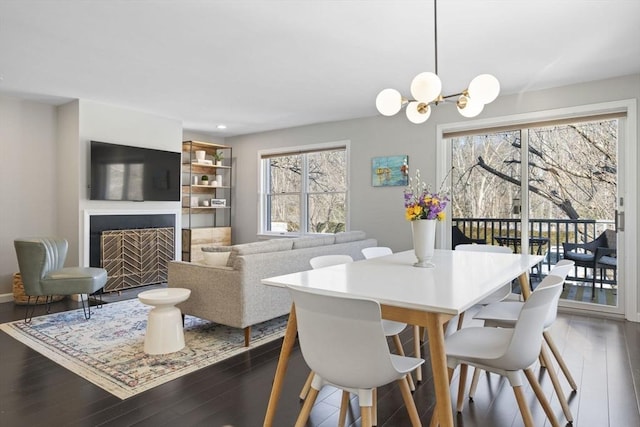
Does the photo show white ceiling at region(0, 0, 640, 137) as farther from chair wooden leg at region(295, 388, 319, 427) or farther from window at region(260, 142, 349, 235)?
chair wooden leg at region(295, 388, 319, 427)

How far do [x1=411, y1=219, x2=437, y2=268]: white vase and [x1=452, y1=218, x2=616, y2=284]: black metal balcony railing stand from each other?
9.25 feet

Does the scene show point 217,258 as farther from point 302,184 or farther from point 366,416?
point 302,184

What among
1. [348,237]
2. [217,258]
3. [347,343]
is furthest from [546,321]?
[348,237]

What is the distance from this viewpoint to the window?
6.05 meters

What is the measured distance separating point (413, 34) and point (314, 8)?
84cm

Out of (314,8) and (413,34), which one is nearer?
(314,8)

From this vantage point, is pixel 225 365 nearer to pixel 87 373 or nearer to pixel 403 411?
pixel 87 373

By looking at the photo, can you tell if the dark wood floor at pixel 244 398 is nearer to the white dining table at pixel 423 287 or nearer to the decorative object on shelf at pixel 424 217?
the white dining table at pixel 423 287

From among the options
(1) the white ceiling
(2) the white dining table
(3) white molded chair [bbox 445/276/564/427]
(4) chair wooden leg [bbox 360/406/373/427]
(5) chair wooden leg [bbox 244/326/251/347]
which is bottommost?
(5) chair wooden leg [bbox 244/326/251/347]

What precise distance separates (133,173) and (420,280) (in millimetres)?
4578

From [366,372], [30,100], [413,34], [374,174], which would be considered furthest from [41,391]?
[374,174]

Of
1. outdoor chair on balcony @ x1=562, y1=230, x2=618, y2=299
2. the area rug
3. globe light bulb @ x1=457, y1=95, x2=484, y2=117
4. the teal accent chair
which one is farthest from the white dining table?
the teal accent chair

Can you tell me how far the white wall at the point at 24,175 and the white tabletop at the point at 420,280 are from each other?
4.47 metres

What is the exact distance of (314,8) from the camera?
2.59m
